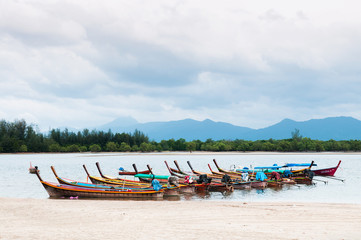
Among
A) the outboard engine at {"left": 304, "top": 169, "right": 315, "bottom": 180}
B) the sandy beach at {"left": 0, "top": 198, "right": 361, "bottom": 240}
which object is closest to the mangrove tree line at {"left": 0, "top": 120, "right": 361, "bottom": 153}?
the outboard engine at {"left": 304, "top": 169, "right": 315, "bottom": 180}

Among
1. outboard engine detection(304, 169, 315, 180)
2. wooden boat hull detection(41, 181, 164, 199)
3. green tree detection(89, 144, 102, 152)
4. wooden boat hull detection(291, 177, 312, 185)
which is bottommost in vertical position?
wooden boat hull detection(291, 177, 312, 185)

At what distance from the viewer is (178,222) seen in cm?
1691

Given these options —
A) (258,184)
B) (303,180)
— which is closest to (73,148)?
(303,180)

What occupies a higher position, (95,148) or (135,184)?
(95,148)

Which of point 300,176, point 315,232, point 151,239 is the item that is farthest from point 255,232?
point 300,176

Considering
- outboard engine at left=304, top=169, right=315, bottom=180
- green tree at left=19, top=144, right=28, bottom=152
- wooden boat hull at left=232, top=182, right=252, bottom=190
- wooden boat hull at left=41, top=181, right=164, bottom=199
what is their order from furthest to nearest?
1. green tree at left=19, top=144, right=28, bottom=152
2. outboard engine at left=304, top=169, right=315, bottom=180
3. wooden boat hull at left=232, top=182, right=252, bottom=190
4. wooden boat hull at left=41, top=181, right=164, bottom=199

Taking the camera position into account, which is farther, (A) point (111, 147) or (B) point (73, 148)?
(A) point (111, 147)

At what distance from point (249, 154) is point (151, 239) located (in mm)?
155539

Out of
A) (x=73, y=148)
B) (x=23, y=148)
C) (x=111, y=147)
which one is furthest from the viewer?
(x=111, y=147)

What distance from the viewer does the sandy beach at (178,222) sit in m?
14.0

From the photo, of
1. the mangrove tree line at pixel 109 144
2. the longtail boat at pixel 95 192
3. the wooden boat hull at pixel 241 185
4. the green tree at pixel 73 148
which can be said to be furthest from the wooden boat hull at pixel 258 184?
the green tree at pixel 73 148

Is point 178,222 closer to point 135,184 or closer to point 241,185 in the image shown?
point 135,184

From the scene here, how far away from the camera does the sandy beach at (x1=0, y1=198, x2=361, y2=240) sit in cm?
1404

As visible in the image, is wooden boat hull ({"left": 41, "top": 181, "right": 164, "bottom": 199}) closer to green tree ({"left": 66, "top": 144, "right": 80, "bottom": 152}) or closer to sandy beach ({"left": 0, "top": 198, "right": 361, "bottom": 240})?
sandy beach ({"left": 0, "top": 198, "right": 361, "bottom": 240})
